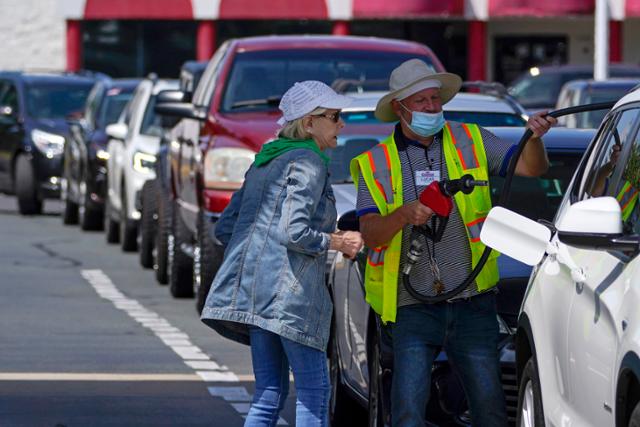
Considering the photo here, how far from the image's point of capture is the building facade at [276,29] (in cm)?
4341

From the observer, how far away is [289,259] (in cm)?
691

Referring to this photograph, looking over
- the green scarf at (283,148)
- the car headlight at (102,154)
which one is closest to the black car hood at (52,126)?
the car headlight at (102,154)

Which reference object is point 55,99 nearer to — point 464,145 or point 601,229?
point 464,145

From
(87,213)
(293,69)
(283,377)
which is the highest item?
(293,69)

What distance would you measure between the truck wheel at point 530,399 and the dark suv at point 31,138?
59.9ft

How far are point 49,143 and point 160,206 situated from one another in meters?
9.25

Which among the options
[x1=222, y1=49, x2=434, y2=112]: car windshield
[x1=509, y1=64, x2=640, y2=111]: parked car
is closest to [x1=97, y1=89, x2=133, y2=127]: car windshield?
[x1=509, y1=64, x2=640, y2=111]: parked car

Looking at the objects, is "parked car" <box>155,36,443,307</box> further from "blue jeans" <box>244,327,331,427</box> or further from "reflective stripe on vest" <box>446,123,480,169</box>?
"blue jeans" <box>244,327,331,427</box>

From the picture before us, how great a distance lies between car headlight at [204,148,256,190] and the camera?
13031 millimetres

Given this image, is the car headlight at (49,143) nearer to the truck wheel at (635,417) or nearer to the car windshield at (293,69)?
the car windshield at (293,69)

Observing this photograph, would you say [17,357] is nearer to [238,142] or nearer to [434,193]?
[238,142]

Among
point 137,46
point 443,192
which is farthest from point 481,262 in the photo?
point 137,46

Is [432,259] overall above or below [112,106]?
below

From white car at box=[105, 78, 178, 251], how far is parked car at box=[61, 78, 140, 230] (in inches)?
39.7
